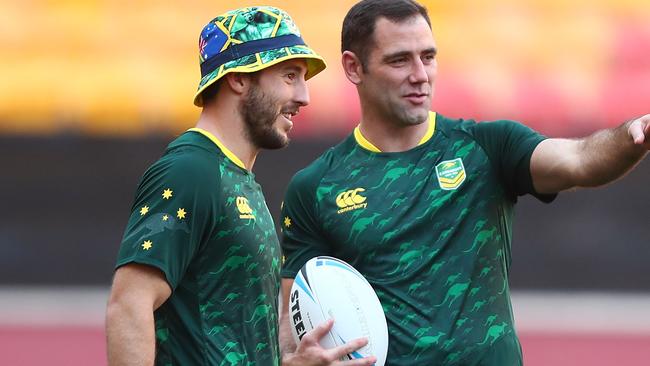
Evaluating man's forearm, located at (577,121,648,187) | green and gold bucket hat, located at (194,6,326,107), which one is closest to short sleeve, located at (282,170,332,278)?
green and gold bucket hat, located at (194,6,326,107)

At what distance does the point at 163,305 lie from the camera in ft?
11.5

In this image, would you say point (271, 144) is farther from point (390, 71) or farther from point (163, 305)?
point (390, 71)

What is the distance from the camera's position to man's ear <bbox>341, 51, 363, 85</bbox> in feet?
15.5

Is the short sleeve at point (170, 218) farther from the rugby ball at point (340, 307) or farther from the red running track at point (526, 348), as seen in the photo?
the red running track at point (526, 348)

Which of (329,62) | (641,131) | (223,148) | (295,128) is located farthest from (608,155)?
(329,62)

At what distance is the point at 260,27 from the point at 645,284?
869 centimetres

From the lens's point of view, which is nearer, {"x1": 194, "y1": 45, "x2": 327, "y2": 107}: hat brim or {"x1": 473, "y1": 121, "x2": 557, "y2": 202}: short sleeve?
{"x1": 194, "y1": 45, "x2": 327, "y2": 107}: hat brim

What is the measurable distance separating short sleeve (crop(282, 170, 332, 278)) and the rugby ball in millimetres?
283

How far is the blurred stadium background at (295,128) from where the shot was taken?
11.4 metres

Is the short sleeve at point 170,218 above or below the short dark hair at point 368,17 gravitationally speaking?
below

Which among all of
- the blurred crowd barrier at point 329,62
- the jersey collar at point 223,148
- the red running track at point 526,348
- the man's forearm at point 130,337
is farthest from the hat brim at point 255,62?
the blurred crowd barrier at point 329,62

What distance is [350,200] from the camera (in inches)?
174

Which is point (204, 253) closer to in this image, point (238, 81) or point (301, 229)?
point (238, 81)

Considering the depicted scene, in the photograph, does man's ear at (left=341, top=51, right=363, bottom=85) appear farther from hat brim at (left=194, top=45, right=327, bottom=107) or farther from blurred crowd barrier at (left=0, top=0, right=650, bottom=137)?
blurred crowd barrier at (left=0, top=0, right=650, bottom=137)
